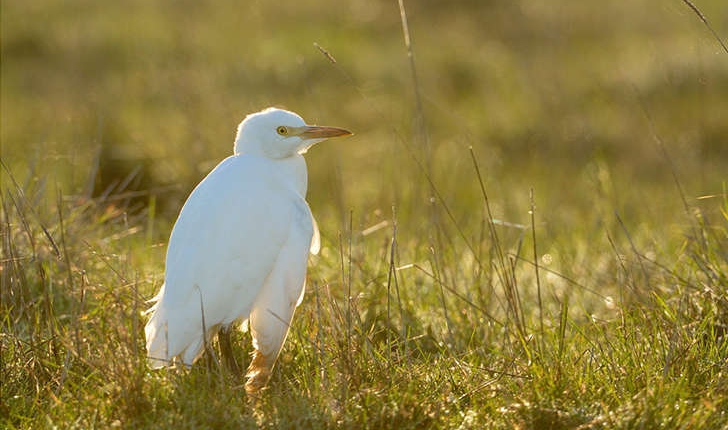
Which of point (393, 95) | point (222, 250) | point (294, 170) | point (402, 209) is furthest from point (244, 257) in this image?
point (393, 95)

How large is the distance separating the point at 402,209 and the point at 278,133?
9.03 feet

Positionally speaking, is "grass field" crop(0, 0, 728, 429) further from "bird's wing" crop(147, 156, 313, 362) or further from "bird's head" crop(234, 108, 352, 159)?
"bird's head" crop(234, 108, 352, 159)

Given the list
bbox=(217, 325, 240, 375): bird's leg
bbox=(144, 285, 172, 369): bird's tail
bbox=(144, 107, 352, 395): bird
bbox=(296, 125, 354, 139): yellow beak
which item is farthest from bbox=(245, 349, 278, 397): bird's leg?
bbox=(296, 125, 354, 139): yellow beak

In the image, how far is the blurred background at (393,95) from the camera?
739cm

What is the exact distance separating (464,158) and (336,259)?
12.6ft

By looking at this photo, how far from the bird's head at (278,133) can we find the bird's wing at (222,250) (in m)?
0.13

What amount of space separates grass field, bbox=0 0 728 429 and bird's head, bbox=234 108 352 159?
0.38 meters

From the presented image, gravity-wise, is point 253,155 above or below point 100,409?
above

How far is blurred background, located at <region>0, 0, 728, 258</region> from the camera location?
7.39m

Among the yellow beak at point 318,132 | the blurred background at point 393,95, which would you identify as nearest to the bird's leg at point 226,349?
the yellow beak at point 318,132

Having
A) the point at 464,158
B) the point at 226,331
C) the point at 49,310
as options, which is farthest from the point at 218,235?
the point at 464,158

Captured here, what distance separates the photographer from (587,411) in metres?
3.17

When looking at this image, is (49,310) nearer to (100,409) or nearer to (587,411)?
(100,409)

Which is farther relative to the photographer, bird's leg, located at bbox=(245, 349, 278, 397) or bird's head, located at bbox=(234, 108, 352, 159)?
bird's head, located at bbox=(234, 108, 352, 159)
